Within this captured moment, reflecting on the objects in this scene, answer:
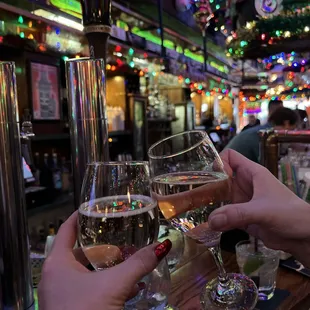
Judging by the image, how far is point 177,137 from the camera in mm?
730

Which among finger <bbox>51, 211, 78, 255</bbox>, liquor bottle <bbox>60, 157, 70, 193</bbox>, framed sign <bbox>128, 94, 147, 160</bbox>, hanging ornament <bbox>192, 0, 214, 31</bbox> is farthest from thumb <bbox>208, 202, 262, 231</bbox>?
framed sign <bbox>128, 94, 147, 160</bbox>

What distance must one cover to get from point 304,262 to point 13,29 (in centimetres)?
269

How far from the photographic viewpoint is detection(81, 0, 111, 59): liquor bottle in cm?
76

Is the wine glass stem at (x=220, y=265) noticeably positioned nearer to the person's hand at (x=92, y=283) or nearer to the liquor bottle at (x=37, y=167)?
the person's hand at (x=92, y=283)

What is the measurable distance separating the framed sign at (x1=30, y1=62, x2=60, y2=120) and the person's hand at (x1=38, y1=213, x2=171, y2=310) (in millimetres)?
Answer: 2670

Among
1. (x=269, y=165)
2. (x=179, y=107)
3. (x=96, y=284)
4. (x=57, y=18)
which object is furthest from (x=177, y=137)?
(x=179, y=107)

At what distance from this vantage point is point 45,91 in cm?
310

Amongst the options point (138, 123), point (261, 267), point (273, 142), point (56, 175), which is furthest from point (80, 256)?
point (138, 123)

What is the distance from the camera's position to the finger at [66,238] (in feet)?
1.76

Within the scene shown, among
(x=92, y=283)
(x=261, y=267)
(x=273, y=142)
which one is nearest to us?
(x=92, y=283)

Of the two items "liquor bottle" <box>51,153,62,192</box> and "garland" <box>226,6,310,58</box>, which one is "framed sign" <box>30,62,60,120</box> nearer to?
"liquor bottle" <box>51,153,62,192</box>

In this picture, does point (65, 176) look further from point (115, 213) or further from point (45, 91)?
point (115, 213)

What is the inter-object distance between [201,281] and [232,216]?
0.38 m

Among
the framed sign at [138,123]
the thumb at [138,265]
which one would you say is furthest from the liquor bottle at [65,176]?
the thumb at [138,265]
